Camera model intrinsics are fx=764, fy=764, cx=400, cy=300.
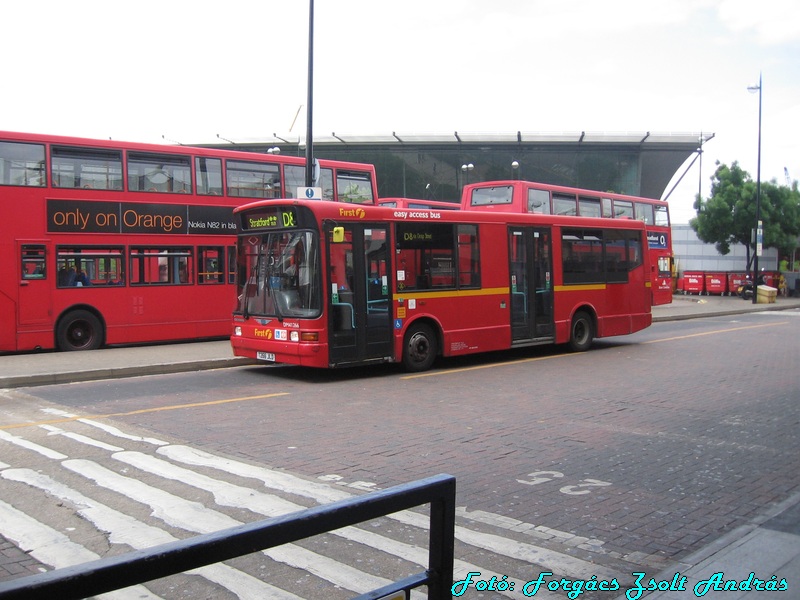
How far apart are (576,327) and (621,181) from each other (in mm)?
35468

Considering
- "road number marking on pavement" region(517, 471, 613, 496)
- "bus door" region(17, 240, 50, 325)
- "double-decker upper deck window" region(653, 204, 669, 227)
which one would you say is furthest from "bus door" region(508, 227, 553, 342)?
"double-decker upper deck window" region(653, 204, 669, 227)

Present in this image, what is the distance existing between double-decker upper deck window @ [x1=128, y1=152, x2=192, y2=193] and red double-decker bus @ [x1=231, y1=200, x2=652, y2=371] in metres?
4.68

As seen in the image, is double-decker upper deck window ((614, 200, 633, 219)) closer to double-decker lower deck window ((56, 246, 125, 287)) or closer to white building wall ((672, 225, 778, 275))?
double-decker lower deck window ((56, 246, 125, 287))

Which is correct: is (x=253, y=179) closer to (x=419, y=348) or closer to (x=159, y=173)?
(x=159, y=173)

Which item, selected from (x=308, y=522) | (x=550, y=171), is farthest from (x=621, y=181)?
(x=308, y=522)

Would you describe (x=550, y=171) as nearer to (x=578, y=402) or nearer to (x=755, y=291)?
(x=755, y=291)

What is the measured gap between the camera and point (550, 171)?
164 feet

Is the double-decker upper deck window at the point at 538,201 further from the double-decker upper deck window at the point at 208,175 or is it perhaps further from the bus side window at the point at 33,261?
the bus side window at the point at 33,261

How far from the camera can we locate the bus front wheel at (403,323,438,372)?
13750mm

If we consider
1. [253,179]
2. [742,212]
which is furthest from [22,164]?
[742,212]

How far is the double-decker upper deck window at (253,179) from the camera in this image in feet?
61.7

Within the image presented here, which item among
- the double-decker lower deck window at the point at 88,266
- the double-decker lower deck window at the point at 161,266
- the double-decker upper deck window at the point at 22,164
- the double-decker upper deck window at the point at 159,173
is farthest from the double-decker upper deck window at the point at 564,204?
the double-decker upper deck window at the point at 22,164

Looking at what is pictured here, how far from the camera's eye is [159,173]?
57.9 ft

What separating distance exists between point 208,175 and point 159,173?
1252mm
